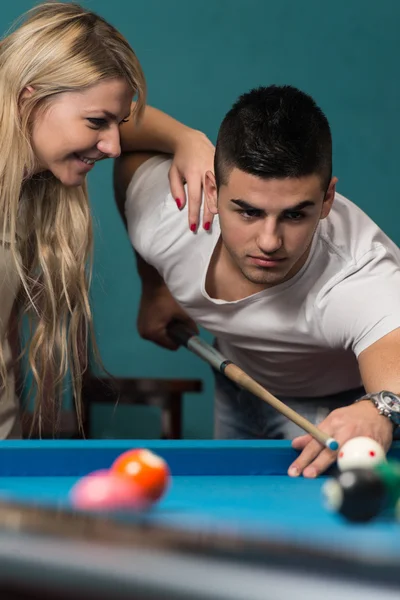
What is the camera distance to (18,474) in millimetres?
1586

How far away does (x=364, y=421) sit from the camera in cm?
170

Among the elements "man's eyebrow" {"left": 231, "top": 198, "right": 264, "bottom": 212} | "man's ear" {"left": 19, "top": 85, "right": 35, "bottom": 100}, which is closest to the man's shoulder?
"man's eyebrow" {"left": 231, "top": 198, "right": 264, "bottom": 212}

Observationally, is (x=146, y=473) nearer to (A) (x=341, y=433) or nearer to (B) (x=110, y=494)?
(B) (x=110, y=494)

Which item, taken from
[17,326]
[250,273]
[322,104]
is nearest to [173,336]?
[17,326]

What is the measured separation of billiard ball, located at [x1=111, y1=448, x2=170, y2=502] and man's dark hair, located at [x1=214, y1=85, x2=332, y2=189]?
92 cm

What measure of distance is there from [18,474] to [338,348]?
1.00 meters

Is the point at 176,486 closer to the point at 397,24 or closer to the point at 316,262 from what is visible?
the point at 316,262

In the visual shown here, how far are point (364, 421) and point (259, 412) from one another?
1.15 metres

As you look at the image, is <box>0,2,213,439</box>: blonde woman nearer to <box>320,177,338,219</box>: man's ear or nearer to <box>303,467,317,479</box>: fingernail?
<box>320,177,338,219</box>: man's ear

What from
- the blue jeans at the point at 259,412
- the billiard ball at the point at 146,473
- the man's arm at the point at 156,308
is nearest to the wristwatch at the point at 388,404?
the billiard ball at the point at 146,473

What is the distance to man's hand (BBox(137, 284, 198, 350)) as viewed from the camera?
114 inches

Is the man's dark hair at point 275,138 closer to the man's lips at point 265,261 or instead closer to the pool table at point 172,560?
the man's lips at point 265,261

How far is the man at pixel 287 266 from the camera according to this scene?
197cm

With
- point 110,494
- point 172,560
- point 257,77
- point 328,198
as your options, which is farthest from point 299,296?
point 257,77
